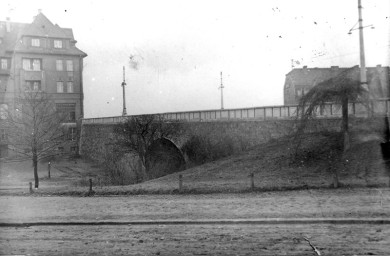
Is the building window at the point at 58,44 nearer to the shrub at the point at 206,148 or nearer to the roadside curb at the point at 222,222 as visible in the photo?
the shrub at the point at 206,148

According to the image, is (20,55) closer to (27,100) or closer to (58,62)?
(58,62)

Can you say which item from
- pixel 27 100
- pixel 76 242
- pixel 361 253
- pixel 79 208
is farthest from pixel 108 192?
pixel 27 100

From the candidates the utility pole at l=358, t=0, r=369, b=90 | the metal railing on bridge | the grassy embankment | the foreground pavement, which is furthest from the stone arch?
the foreground pavement

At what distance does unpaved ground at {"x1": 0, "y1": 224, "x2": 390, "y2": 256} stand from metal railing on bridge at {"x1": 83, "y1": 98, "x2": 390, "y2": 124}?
13.3m

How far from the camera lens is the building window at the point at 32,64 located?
5909cm

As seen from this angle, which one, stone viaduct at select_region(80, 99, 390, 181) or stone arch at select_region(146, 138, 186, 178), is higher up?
stone viaduct at select_region(80, 99, 390, 181)

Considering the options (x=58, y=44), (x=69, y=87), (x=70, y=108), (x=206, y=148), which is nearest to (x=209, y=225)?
(x=206, y=148)

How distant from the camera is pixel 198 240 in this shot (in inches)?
373

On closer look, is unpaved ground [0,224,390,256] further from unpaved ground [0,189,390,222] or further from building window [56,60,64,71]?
building window [56,60,64,71]

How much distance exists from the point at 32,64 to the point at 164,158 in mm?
30218

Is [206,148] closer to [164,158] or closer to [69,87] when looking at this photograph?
[164,158]

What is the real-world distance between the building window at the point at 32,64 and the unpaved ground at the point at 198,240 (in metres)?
52.3

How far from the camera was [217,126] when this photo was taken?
35.1 m

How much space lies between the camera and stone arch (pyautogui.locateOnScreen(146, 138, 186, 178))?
37791 millimetres
